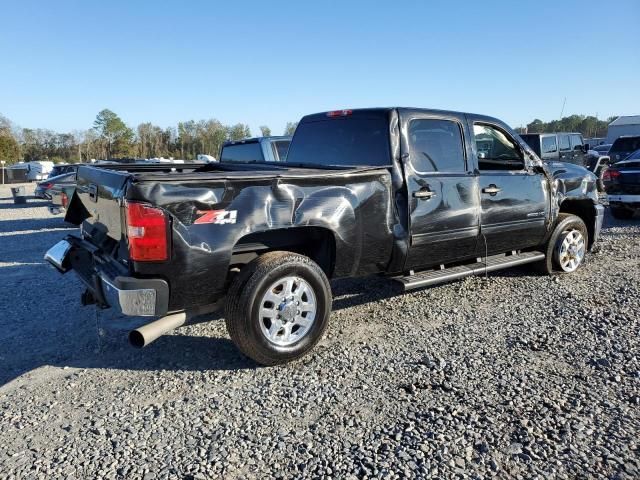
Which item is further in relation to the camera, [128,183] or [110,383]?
[110,383]

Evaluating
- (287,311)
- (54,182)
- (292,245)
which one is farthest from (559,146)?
(54,182)

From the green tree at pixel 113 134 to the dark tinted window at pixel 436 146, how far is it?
70.0 m

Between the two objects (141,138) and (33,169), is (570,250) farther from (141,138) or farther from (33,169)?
(141,138)

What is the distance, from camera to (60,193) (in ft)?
38.4

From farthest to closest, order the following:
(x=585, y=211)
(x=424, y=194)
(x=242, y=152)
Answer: (x=242, y=152) < (x=585, y=211) < (x=424, y=194)

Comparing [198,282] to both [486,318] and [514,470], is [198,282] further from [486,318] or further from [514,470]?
[486,318]

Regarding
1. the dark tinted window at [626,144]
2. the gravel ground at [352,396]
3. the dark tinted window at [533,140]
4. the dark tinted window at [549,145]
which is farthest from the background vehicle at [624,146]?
the gravel ground at [352,396]

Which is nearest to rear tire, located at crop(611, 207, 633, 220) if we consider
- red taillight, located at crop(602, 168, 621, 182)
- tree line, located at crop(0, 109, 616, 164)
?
red taillight, located at crop(602, 168, 621, 182)

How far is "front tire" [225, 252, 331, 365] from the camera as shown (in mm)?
3508

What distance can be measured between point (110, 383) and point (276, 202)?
5.82 ft

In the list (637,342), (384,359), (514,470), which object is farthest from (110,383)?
(637,342)

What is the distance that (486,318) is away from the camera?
4699mm

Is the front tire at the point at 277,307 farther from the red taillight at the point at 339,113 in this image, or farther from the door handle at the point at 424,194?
the red taillight at the point at 339,113

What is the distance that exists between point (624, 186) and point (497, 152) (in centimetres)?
609
